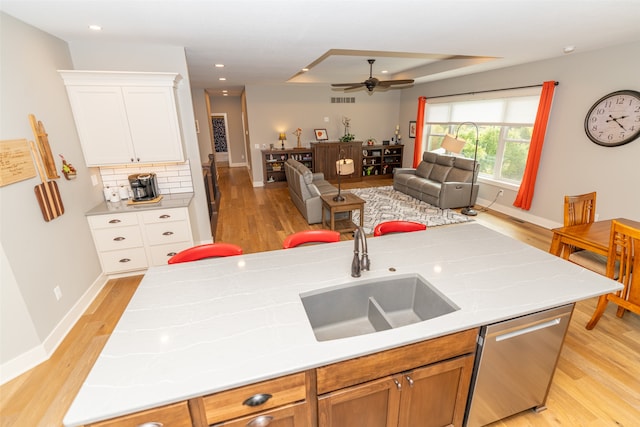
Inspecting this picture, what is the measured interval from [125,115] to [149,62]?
71 centimetres

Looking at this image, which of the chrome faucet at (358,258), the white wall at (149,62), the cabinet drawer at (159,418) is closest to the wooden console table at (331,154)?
the white wall at (149,62)

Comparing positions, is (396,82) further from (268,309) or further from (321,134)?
(268,309)

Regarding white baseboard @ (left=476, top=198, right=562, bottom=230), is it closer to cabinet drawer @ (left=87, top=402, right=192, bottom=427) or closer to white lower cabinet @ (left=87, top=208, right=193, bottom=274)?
white lower cabinet @ (left=87, top=208, right=193, bottom=274)

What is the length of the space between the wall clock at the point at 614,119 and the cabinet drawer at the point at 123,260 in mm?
6265

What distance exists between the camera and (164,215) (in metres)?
3.43

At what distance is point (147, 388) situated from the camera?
1.04 meters

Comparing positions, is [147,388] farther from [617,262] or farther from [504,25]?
[504,25]

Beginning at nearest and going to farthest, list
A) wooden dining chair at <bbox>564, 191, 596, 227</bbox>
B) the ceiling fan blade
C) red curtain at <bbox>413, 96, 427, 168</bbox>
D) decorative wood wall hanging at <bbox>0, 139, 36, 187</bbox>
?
decorative wood wall hanging at <bbox>0, 139, 36, 187</bbox>
wooden dining chair at <bbox>564, 191, 596, 227</bbox>
the ceiling fan blade
red curtain at <bbox>413, 96, 427, 168</bbox>

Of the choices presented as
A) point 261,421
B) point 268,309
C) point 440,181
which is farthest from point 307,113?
point 261,421

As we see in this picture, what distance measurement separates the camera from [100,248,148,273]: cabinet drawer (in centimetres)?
342

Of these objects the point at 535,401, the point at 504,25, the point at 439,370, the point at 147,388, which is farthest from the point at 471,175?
the point at 147,388

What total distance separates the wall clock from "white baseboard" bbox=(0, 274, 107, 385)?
22.0ft

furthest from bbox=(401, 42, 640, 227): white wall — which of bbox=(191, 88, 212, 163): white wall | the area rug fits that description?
bbox=(191, 88, 212, 163): white wall

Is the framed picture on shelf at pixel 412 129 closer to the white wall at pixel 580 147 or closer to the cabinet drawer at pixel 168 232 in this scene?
the white wall at pixel 580 147
